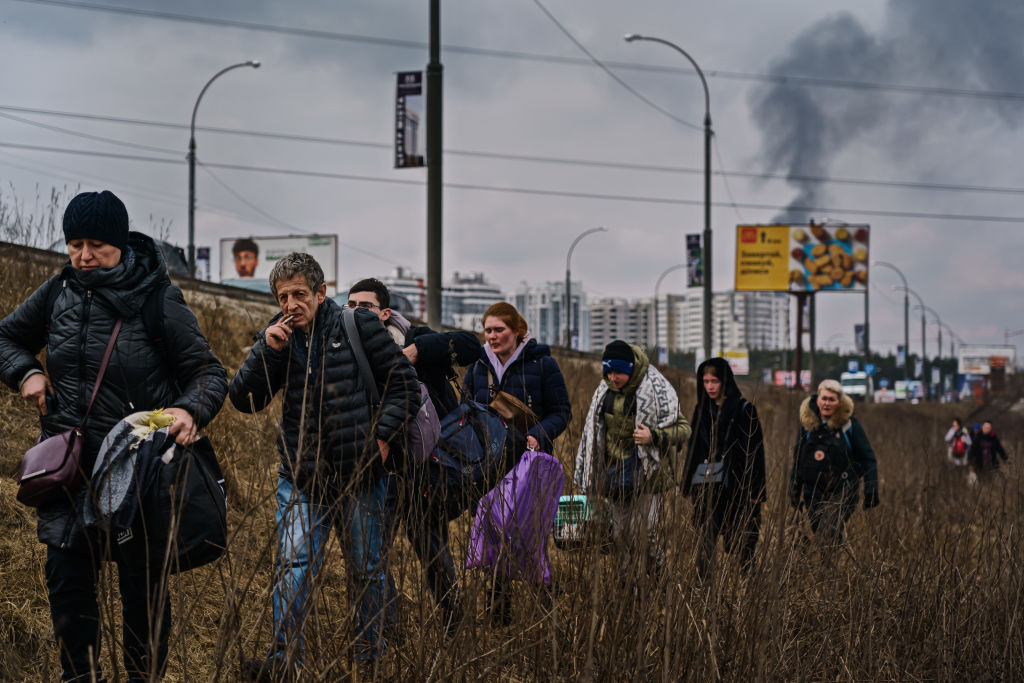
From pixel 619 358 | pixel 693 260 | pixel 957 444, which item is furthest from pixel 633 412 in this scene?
pixel 693 260

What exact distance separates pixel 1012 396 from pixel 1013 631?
7509cm

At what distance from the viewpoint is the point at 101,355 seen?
→ 11.6 feet

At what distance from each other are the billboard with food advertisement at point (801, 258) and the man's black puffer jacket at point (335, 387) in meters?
40.8

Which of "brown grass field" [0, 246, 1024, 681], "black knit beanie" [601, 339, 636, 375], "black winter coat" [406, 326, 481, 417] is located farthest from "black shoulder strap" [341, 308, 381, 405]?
"black knit beanie" [601, 339, 636, 375]

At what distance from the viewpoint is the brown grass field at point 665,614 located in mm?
2994

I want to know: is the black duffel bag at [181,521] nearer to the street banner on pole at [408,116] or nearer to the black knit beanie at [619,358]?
the black knit beanie at [619,358]

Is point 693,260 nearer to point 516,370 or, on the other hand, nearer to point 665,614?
point 516,370

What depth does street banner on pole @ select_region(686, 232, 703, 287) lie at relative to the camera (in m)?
38.8

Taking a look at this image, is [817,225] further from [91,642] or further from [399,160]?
[91,642]

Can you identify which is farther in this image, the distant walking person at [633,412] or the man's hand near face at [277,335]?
the distant walking person at [633,412]

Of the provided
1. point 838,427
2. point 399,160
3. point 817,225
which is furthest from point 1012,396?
point 838,427

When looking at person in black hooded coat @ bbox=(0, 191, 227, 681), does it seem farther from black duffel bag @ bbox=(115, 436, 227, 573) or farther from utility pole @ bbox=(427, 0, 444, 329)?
utility pole @ bbox=(427, 0, 444, 329)

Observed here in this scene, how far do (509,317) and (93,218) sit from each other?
2362 mm

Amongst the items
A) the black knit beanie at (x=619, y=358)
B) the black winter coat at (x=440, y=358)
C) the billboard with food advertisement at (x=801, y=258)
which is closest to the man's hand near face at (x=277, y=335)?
the black winter coat at (x=440, y=358)
